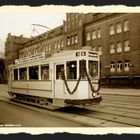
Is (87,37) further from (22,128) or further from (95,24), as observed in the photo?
(22,128)

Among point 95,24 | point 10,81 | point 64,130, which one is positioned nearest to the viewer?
point 64,130

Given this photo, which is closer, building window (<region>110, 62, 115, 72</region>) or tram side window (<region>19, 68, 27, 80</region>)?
tram side window (<region>19, 68, 27, 80</region>)

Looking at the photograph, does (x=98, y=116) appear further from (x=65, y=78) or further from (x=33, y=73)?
(x=33, y=73)

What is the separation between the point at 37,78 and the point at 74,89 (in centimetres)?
275

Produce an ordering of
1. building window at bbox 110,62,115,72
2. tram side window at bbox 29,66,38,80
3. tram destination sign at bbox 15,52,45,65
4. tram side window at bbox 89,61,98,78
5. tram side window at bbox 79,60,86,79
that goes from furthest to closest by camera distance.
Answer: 1. building window at bbox 110,62,115,72
2. tram side window at bbox 29,66,38,80
3. tram destination sign at bbox 15,52,45,65
4. tram side window at bbox 89,61,98,78
5. tram side window at bbox 79,60,86,79

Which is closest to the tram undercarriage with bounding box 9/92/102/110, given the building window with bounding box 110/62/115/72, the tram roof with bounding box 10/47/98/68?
the tram roof with bounding box 10/47/98/68

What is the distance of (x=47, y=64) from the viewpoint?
11.4 m

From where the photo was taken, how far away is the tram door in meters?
10.5

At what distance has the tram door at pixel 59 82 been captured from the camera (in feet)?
34.6

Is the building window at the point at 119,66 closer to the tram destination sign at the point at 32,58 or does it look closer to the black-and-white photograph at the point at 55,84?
the black-and-white photograph at the point at 55,84

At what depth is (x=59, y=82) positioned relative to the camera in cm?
1066

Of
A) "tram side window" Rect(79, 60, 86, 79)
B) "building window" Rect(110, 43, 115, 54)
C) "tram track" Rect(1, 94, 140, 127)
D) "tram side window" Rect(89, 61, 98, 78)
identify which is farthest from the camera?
"building window" Rect(110, 43, 115, 54)

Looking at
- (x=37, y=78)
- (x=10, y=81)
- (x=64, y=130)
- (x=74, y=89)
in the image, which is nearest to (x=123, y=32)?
Answer: (x=10, y=81)

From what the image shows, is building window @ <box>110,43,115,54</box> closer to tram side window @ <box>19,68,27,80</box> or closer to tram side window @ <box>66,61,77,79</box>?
tram side window @ <box>19,68,27,80</box>
